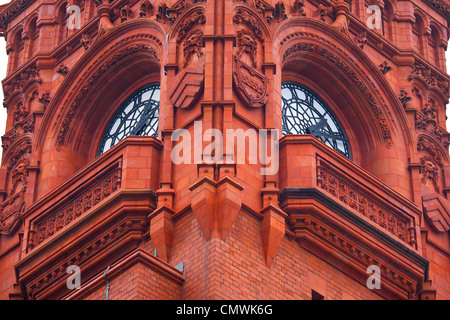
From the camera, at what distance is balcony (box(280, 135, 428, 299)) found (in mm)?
34031

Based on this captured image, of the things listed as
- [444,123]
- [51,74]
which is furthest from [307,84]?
[51,74]

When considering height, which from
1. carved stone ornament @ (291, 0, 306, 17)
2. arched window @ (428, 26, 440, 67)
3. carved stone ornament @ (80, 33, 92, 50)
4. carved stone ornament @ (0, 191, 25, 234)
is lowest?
carved stone ornament @ (0, 191, 25, 234)

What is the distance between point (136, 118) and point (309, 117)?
5.03 m

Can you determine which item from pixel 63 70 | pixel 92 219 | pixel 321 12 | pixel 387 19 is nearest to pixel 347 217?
pixel 92 219

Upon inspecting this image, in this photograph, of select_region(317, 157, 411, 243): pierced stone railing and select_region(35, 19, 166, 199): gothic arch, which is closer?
select_region(317, 157, 411, 243): pierced stone railing

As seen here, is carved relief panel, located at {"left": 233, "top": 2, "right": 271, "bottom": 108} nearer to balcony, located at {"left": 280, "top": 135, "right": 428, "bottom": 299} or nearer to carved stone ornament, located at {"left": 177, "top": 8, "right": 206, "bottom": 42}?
carved stone ornament, located at {"left": 177, "top": 8, "right": 206, "bottom": 42}

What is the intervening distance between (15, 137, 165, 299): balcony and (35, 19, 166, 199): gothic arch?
3.81 metres

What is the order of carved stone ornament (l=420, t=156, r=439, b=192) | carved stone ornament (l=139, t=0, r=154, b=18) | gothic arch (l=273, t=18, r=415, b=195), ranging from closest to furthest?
1. carved stone ornament (l=139, t=0, r=154, b=18)
2. gothic arch (l=273, t=18, r=415, b=195)
3. carved stone ornament (l=420, t=156, r=439, b=192)

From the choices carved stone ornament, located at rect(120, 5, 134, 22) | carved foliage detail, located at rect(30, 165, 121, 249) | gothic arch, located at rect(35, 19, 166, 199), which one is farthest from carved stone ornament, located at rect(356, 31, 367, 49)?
carved foliage detail, located at rect(30, 165, 121, 249)

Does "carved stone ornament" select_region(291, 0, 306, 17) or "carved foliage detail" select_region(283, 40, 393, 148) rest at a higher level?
"carved stone ornament" select_region(291, 0, 306, 17)

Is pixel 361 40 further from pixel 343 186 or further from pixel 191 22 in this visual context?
pixel 343 186

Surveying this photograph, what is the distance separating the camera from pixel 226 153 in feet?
109

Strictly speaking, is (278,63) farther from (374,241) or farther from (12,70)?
(12,70)

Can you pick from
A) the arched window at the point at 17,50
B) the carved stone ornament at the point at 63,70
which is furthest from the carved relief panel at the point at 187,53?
the arched window at the point at 17,50
